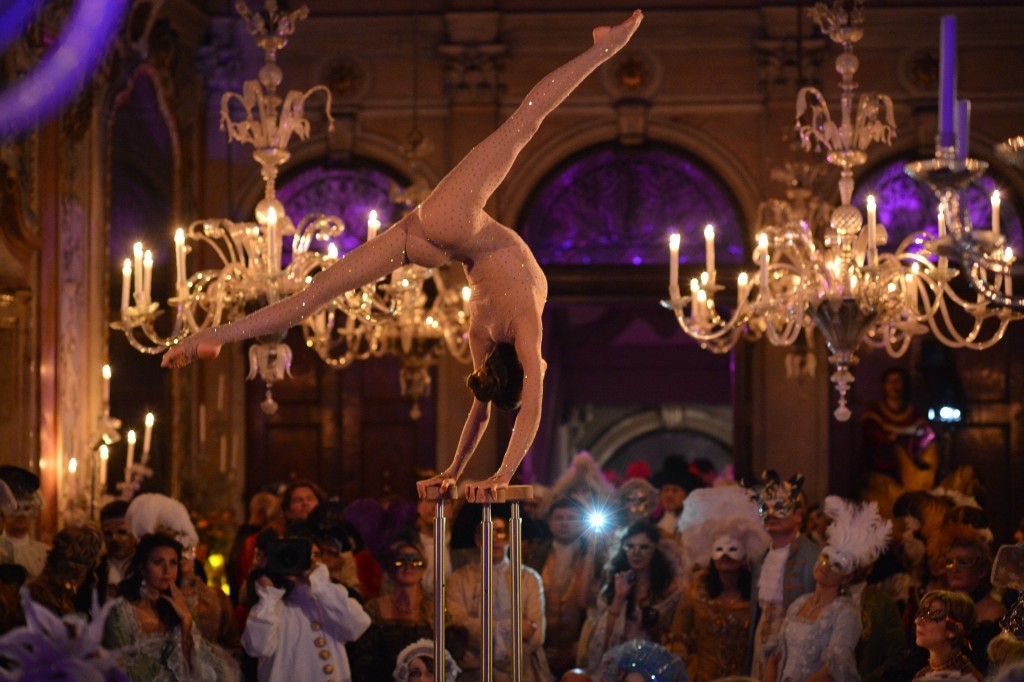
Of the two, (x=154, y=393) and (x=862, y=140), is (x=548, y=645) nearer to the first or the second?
(x=862, y=140)

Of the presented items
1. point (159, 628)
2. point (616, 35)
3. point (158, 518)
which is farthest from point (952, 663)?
point (158, 518)

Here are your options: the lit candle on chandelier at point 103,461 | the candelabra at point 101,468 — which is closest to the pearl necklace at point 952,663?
the candelabra at point 101,468

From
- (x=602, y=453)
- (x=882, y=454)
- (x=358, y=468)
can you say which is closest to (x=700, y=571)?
(x=882, y=454)

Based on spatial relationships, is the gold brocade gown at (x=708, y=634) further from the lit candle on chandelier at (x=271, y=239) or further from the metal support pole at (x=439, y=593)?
the metal support pole at (x=439, y=593)

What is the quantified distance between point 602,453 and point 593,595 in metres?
9.45

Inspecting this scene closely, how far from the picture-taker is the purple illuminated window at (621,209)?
526 inches

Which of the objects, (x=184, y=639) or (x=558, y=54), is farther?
(x=558, y=54)

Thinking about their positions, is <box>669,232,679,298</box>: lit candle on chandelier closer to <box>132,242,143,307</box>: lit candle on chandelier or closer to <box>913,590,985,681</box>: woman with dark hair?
<box>913,590,985,681</box>: woman with dark hair

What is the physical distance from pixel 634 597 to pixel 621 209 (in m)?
5.52

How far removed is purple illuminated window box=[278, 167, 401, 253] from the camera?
13.5 m

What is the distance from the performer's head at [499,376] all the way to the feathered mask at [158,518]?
3804 millimetres

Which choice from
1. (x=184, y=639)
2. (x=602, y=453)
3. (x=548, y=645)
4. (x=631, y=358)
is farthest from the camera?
(x=602, y=453)

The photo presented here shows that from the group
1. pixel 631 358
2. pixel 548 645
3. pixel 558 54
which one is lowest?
pixel 548 645

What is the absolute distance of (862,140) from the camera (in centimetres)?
801
